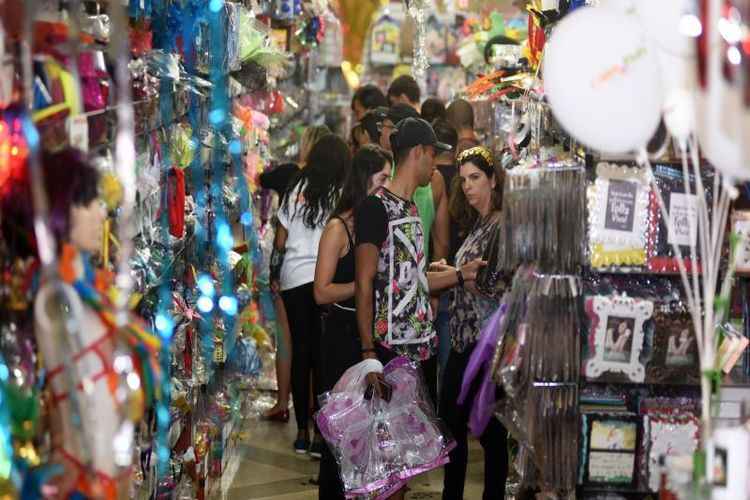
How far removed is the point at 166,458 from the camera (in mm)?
4086

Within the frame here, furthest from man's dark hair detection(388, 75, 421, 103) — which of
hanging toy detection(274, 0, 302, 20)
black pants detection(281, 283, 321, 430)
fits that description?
black pants detection(281, 283, 321, 430)

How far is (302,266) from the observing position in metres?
6.07

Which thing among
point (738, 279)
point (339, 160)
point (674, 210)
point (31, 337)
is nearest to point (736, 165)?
point (674, 210)

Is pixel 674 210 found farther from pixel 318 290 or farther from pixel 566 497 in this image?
pixel 318 290

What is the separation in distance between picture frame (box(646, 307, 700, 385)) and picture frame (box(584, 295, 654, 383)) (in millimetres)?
35

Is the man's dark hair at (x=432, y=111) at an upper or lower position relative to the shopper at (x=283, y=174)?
upper

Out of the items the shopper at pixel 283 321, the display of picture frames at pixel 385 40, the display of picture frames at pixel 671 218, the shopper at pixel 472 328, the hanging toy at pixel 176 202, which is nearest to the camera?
the display of picture frames at pixel 671 218

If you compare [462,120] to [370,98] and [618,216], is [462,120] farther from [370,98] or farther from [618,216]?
[618,216]

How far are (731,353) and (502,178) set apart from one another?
5.18ft

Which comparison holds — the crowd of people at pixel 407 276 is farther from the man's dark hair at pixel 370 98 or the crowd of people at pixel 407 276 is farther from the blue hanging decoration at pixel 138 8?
the man's dark hair at pixel 370 98

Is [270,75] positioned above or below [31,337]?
above

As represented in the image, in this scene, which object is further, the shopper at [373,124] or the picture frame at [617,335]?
the shopper at [373,124]

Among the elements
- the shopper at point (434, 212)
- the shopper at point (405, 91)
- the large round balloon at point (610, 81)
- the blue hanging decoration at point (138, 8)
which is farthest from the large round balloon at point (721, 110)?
the shopper at point (405, 91)

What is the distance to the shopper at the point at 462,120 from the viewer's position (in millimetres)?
6523
